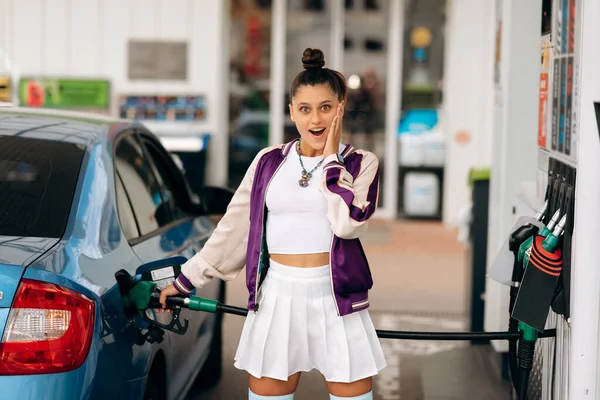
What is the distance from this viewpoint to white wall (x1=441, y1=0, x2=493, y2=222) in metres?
13.0

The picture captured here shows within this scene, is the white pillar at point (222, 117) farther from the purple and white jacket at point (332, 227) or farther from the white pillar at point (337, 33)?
the purple and white jacket at point (332, 227)

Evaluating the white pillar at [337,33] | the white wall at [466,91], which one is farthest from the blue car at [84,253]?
the white pillar at [337,33]

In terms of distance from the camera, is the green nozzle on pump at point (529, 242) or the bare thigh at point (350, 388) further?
the green nozzle on pump at point (529, 242)

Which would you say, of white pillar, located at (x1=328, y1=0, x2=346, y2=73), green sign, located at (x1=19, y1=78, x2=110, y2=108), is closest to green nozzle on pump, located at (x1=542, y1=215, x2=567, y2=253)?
green sign, located at (x1=19, y1=78, x2=110, y2=108)

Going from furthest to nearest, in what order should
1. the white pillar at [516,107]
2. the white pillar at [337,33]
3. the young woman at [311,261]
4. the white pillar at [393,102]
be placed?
the white pillar at [337,33]
the white pillar at [393,102]
the white pillar at [516,107]
the young woman at [311,261]

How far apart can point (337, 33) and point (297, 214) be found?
10810 mm

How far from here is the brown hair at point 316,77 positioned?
338cm

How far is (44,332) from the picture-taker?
116 inches

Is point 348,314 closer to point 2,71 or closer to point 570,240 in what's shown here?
point 570,240

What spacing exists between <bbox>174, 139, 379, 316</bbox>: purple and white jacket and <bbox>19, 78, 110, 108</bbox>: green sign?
989 centimetres

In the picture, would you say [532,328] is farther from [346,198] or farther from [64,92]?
[64,92]

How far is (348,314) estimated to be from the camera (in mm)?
3342

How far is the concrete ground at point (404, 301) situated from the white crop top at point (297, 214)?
2.32 metres

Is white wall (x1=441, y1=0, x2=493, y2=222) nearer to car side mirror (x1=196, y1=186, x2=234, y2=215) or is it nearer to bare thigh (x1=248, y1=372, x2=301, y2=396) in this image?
car side mirror (x1=196, y1=186, x2=234, y2=215)
